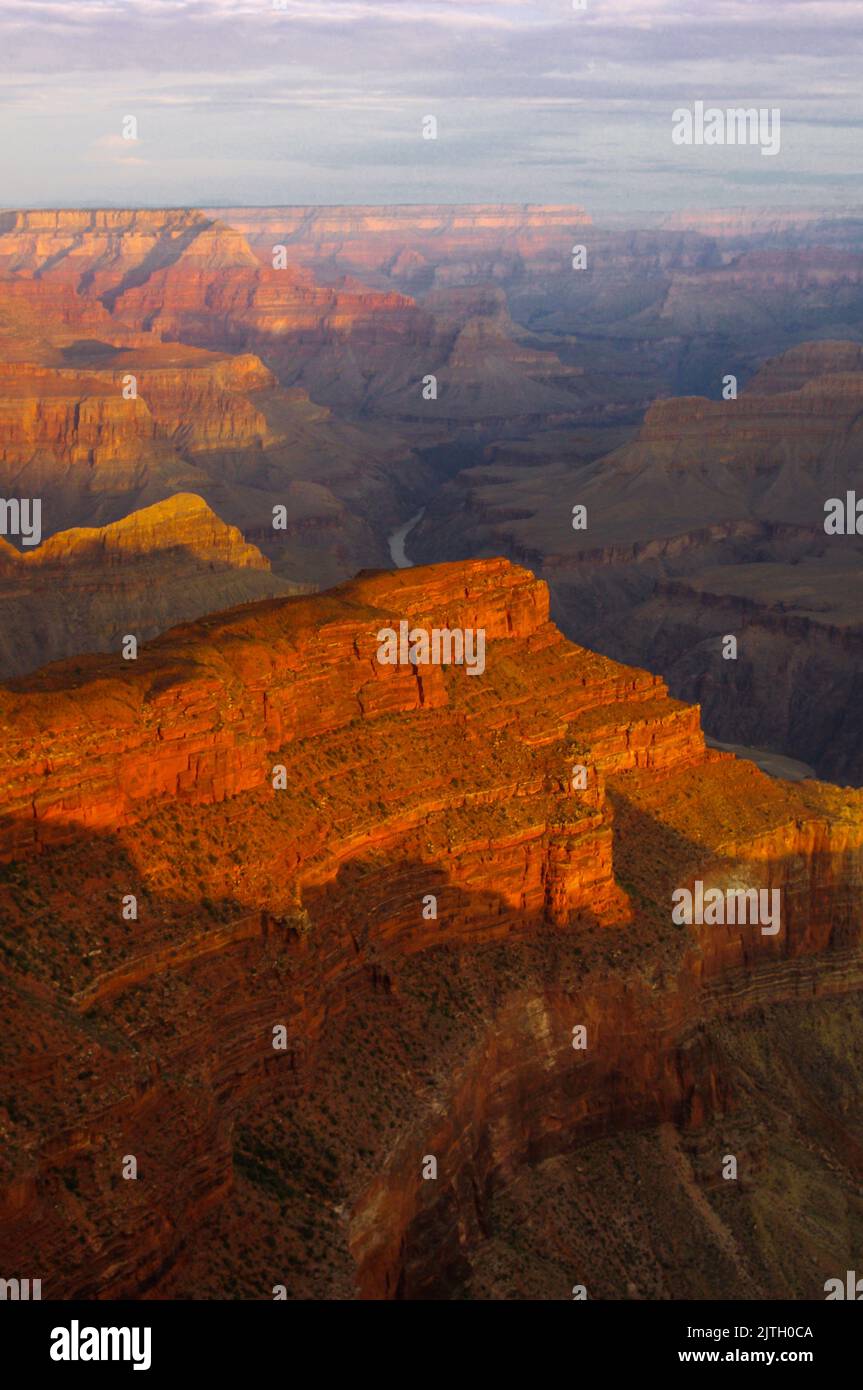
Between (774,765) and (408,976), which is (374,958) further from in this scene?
(774,765)

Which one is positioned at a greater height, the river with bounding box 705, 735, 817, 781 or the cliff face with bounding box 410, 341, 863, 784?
the cliff face with bounding box 410, 341, 863, 784

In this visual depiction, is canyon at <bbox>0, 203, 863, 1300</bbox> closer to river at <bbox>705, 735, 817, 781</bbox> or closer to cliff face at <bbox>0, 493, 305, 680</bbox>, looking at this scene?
river at <bbox>705, 735, 817, 781</bbox>

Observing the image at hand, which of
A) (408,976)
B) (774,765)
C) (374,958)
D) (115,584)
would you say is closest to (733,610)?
(774,765)

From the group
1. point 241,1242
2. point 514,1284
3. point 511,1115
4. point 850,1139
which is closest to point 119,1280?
point 241,1242

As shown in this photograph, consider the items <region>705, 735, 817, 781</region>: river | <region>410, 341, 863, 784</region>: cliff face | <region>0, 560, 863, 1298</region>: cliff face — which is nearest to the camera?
<region>0, 560, 863, 1298</region>: cliff face

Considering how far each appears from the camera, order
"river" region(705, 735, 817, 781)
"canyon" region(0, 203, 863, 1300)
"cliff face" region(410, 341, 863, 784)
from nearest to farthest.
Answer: "canyon" region(0, 203, 863, 1300) < "river" region(705, 735, 817, 781) < "cliff face" region(410, 341, 863, 784)

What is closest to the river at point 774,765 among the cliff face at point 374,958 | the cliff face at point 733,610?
the cliff face at point 733,610

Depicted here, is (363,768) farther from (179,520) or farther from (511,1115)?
(179,520)

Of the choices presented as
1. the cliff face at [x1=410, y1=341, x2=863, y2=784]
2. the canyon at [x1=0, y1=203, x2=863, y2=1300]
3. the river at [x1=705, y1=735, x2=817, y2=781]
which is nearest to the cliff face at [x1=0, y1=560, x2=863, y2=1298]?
the canyon at [x1=0, y1=203, x2=863, y2=1300]

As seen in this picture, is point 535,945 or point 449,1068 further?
point 535,945
